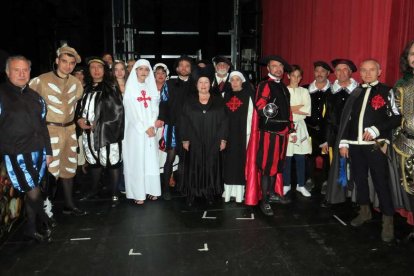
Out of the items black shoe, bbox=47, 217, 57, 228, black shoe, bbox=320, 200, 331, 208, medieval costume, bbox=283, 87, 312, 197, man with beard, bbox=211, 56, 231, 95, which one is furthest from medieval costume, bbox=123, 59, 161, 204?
black shoe, bbox=320, 200, 331, 208

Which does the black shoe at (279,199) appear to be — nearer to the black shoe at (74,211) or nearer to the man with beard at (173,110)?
the man with beard at (173,110)

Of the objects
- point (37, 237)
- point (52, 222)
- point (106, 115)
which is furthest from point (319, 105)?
point (37, 237)

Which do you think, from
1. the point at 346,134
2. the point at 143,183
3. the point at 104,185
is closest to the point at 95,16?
the point at 104,185

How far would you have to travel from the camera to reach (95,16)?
8.30m

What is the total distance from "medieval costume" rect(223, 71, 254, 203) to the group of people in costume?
0.01m

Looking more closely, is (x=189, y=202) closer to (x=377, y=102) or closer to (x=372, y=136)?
(x=372, y=136)

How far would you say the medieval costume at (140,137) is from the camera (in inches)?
158

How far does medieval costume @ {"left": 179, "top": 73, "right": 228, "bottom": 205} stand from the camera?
13.0 feet

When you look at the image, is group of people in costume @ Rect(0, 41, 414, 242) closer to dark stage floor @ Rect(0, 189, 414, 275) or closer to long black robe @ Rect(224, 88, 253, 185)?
long black robe @ Rect(224, 88, 253, 185)

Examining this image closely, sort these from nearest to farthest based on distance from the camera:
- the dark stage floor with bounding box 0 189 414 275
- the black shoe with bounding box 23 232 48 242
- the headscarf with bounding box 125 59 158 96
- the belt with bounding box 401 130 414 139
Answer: the dark stage floor with bounding box 0 189 414 275 < the belt with bounding box 401 130 414 139 < the black shoe with bounding box 23 232 48 242 < the headscarf with bounding box 125 59 158 96

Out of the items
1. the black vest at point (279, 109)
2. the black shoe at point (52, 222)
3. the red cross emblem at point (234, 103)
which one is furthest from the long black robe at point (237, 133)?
the black shoe at point (52, 222)

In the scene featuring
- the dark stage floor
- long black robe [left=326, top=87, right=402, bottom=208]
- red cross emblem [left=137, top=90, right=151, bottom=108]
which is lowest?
the dark stage floor

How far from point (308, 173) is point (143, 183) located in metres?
2.05

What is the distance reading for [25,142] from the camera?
9.82ft
